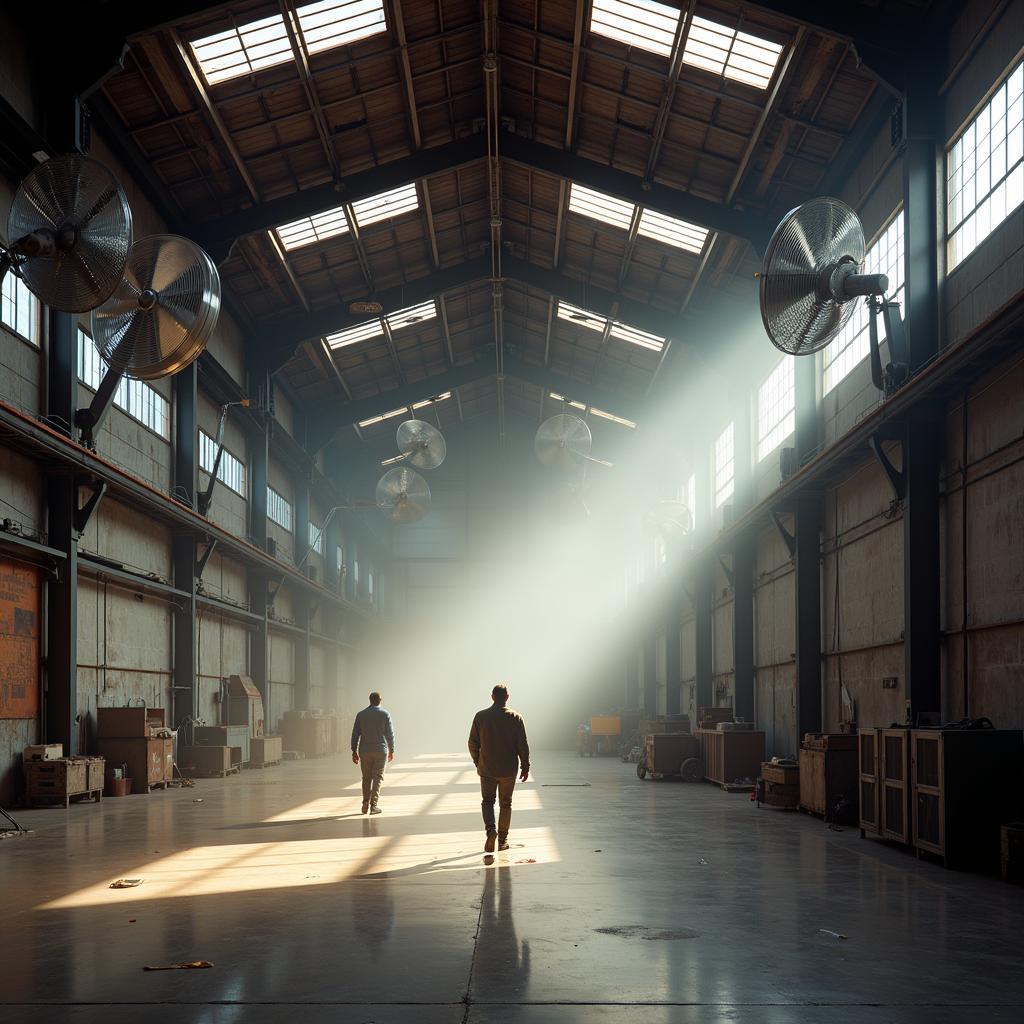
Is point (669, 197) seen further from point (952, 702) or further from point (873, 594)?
point (952, 702)

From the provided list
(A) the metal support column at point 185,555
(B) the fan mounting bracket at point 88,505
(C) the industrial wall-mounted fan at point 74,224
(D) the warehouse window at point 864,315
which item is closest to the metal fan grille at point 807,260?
(D) the warehouse window at point 864,315

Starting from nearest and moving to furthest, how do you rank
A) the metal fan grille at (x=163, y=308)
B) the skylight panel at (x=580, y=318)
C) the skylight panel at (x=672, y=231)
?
the metal fan grille at (x=163, y=308) → the skylight panel at (x=672, y=231) → the skylight panel at (x=580, y=318)

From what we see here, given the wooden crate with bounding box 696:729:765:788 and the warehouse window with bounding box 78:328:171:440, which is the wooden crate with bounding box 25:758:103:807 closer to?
the warehouse window with bounding box 78:328:171:440

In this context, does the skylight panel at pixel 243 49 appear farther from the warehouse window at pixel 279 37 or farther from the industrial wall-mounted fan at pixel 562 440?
the industrial wall-mounted fan at pixel 562 440

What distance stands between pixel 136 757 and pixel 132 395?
6874 millimetres

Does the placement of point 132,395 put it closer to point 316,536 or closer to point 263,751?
point 263,751

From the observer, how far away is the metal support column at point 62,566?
17.4 meters

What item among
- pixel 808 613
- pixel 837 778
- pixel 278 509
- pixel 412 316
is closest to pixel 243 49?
pixel 412 316

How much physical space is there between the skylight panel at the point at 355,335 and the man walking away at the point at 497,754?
21463 millimetres

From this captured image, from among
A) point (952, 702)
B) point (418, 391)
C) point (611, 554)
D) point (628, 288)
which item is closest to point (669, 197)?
point (628, 288)

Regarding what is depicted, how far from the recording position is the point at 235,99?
64.0 ft

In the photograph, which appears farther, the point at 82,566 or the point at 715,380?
the point at 715,380

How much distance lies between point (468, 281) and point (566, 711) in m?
22.7

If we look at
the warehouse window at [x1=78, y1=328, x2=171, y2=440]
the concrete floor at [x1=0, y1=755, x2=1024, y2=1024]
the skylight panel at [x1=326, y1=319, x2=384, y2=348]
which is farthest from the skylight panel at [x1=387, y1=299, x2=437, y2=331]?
the concrete floor at [x1=0, y1=755, x2=1024, y2=1024]
